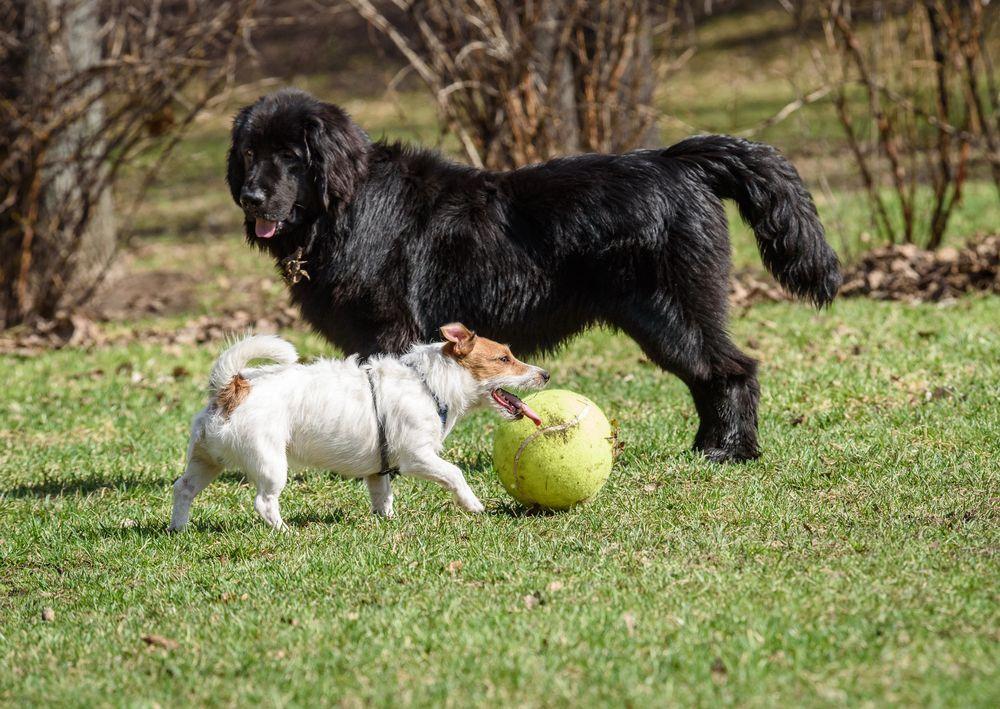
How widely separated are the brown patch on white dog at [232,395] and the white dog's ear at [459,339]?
3.00ft

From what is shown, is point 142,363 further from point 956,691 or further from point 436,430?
point 956,691

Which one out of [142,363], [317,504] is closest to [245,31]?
[142,363]

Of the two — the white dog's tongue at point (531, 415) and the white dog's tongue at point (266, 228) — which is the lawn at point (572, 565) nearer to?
the white dog's tongue at point (531, 415)


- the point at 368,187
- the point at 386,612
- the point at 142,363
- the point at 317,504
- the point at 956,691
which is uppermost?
the point at 368,187

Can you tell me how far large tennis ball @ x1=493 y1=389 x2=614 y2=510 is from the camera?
17.0 feet

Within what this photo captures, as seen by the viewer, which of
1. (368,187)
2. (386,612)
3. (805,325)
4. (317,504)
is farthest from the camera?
(805,325)

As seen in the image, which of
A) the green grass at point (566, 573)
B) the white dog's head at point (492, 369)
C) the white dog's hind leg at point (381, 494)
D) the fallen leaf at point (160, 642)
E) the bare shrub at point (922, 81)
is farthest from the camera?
the bare shrub at point (922, 81)

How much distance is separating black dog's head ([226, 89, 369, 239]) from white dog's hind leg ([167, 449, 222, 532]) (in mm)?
1365

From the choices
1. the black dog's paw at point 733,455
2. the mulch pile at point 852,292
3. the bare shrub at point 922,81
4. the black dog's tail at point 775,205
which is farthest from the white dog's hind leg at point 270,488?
the bare shrub at point 922,81

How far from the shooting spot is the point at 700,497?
539 centimetres

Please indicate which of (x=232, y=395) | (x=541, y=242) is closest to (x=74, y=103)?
(x=541, y=242)

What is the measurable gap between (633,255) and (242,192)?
78.5 inches

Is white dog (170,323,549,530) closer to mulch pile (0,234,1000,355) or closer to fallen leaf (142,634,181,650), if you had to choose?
fallen leaf (142,634,181,650)

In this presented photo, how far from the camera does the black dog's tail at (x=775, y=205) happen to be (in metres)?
5.95
